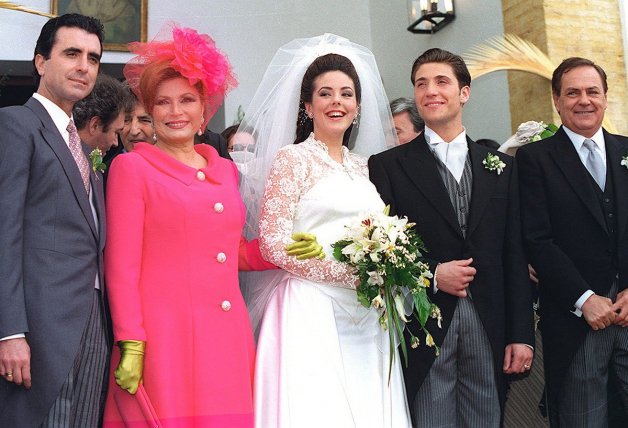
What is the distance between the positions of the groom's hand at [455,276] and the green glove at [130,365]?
1.26 m

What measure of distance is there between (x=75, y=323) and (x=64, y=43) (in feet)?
3.69

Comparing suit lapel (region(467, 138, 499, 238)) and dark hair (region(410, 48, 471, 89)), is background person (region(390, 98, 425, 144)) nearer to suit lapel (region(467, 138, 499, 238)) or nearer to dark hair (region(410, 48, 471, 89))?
dark hair (region(410, 48, 471, 89))

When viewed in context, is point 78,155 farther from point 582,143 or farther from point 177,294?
point 582,143

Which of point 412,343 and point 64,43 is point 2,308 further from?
point 412,343

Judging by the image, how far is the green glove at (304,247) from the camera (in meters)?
2.92

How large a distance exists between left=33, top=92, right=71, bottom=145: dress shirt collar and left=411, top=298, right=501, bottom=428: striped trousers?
176 cm

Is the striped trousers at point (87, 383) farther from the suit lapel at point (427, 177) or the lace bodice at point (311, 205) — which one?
the suit lapel at point (427, 177)

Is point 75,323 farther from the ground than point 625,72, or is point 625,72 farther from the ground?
point 625,72

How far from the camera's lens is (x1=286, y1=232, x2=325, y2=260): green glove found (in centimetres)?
292

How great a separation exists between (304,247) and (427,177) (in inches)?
28.0

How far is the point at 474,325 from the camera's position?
121 inches

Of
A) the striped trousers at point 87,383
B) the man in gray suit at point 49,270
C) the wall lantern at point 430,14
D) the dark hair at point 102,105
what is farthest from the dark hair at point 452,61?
the wall lantern at point 430,14

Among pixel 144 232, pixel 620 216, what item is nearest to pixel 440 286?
pixel 620 216

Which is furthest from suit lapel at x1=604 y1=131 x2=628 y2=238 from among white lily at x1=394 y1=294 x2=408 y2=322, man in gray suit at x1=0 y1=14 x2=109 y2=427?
man in gray suit at x1=0 y1=14 x2=109 y2=427
